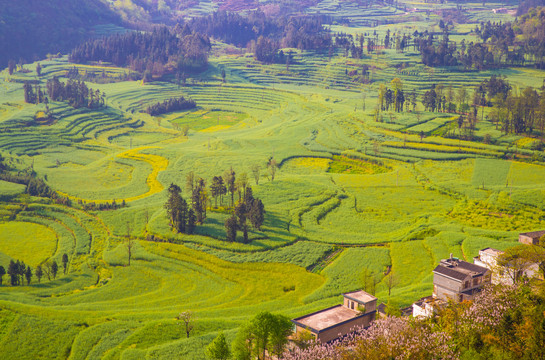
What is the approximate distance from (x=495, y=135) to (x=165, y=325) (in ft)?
388

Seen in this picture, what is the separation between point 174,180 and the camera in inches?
4796

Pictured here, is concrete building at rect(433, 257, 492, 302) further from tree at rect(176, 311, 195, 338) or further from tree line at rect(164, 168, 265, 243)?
tree line at rect(164, 168, 265, 243)

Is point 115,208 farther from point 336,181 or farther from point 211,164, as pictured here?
point 336,181

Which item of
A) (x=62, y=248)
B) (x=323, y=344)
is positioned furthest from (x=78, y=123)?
(x=323, y=344)

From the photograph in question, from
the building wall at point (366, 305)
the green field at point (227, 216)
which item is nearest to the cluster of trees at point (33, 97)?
the green field at point (227, 216)

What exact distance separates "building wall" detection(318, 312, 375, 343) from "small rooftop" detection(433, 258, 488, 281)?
10703 mm

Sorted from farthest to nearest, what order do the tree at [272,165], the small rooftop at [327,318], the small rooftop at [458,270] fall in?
the tree at [272,165], the small rooftop at [458,270], the small rooftop at [327,318]

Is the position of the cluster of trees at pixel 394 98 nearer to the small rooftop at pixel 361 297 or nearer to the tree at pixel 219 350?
the small rooftop at pixel 361 297

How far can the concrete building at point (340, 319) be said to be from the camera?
49.2 meters

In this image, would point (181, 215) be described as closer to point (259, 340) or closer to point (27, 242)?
point (27, 242)

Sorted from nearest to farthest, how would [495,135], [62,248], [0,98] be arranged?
[62,248], [495,135], [0,98]

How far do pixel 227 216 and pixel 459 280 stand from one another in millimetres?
50557

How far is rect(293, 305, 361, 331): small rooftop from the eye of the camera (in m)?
49.9

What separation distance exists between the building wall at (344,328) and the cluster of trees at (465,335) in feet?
4.95
